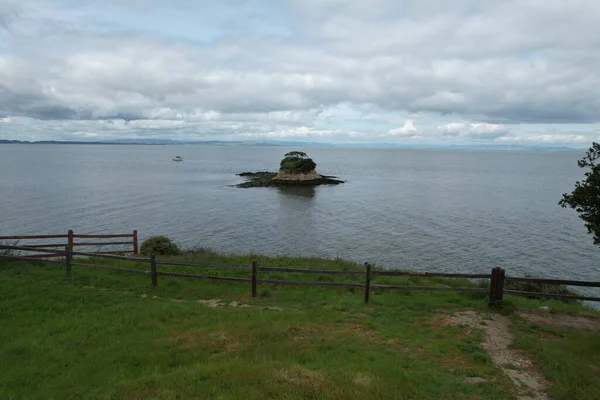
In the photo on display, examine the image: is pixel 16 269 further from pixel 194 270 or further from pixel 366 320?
pixel 366 320

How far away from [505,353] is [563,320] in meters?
4.60

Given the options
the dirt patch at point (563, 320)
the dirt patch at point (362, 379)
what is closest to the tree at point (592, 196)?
the dirt patch at point (563, 320)

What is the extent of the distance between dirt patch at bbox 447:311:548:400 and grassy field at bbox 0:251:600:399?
10.8 inches

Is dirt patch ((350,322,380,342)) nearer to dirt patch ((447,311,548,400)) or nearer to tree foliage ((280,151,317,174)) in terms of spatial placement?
dirt patch ((447,311,548,400))

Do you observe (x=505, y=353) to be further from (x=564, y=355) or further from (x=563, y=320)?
(x=563, y=320)

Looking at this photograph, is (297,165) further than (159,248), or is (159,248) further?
(297,165)

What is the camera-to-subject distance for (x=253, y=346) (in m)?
10.2

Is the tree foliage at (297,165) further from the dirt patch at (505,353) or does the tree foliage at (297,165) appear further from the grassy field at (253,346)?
the dirt patch at (505,353)

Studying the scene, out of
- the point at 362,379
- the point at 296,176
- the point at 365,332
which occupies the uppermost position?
the point at 362,379

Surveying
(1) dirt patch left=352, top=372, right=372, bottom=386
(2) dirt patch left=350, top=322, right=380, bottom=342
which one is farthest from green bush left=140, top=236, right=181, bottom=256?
(1) dirt patch left=352, top=372, right=372, bottom=386

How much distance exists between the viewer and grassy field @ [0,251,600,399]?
8039 mm

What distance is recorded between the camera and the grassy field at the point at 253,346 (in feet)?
26.4

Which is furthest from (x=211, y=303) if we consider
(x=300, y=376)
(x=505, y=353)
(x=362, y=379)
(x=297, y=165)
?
(x=297, y=165)

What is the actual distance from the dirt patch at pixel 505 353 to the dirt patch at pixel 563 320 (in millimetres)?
1004
